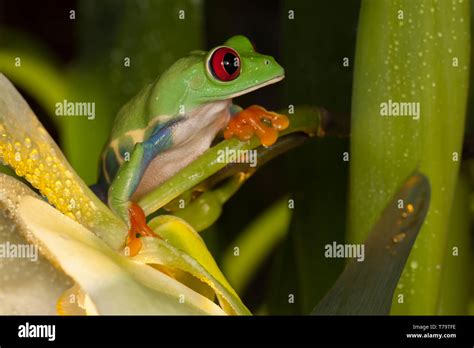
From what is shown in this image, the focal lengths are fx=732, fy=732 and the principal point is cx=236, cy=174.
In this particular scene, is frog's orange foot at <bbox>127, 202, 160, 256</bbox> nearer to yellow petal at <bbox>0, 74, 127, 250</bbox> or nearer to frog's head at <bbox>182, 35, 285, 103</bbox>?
yellow petal at <bbox>0, 74, 127, 250</bbox>

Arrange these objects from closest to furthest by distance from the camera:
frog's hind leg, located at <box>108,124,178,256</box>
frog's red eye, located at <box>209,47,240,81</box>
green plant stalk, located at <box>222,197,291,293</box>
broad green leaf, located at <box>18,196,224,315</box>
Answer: broad green leaf, located at <box>18,196,224,315</box> < frog's hind leg, located at <box>108,124,178,256</box> < frog's red eye, located at <box>209,47,240,81</box> < green plant stalk, located at <box>222,197,291,293</box>

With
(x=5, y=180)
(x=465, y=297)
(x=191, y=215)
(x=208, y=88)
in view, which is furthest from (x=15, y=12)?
(x=465, y=297)

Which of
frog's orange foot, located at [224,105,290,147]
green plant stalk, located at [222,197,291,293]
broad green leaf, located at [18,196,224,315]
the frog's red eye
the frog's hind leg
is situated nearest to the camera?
broad green leaf, located at [18,196,224,315]

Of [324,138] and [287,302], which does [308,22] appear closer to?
[324,138]

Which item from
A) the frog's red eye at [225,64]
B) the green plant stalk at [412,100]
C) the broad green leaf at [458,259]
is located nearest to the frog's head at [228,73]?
the frog's red eye at [225,64]

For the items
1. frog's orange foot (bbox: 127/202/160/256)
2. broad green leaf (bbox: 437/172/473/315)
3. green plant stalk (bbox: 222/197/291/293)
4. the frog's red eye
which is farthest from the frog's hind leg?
broad green leaf (bbox: 437/172/473/315)

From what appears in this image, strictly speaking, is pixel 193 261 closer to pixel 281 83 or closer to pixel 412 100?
pixel 412 100
